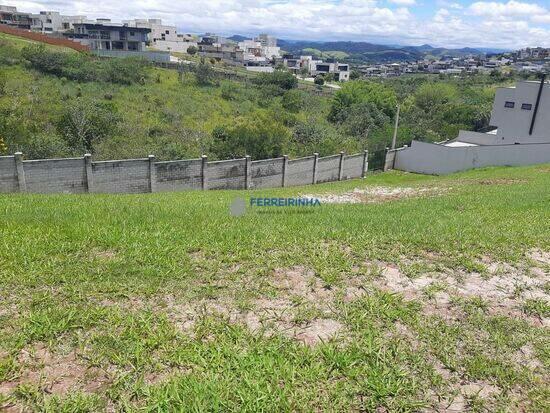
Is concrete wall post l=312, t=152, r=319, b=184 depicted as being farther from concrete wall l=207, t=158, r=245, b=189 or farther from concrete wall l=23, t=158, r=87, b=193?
concrete wall l=23, t=158, r=87, b=193

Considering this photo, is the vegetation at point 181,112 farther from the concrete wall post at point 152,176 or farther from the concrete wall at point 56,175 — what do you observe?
the concrete wall post at point 152,176

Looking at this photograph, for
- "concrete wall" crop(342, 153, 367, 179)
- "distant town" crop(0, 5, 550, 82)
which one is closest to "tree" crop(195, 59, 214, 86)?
"distant town" crop(0, 5, 550, 82)

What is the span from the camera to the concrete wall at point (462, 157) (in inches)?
938

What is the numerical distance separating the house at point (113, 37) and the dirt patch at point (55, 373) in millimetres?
75641

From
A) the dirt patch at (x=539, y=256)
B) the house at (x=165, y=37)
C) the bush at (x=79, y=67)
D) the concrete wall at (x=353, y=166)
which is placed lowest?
the concrete wall at (x=353, y=166)

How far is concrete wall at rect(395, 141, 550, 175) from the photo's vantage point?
23812 millimetres

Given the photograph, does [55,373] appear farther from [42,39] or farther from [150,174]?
[42,39]

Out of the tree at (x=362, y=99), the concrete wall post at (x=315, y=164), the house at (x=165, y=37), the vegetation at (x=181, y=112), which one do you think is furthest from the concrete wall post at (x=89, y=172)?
the house at (x=165, y=37)

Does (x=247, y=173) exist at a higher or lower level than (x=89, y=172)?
lower

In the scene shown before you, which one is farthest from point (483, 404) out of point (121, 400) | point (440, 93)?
point (440, 93)

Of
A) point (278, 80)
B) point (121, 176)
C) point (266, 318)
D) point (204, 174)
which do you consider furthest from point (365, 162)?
point (278, 80)

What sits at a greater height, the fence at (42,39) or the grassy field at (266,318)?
the fence at (42,39)

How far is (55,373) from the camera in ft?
8.84

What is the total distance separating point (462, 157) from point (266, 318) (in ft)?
82.2
